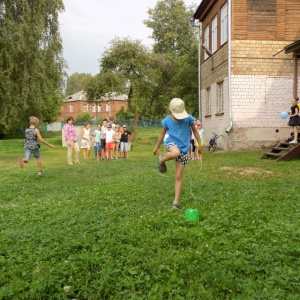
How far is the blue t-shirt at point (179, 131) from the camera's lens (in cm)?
661

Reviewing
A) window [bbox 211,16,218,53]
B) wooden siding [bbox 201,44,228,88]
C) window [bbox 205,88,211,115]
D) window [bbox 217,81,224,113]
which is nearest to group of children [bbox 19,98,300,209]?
window [bbox 217,81,224,113]

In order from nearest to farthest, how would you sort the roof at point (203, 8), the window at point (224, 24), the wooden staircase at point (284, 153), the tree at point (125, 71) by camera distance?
the wooden staircase at point (284, 153)
the window at point (224, 24)
the roof at point (203, 8)
the tree at point (125, 71)

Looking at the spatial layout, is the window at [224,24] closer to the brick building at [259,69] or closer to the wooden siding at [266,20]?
the brick building at [259,69]

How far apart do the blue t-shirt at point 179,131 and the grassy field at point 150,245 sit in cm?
108

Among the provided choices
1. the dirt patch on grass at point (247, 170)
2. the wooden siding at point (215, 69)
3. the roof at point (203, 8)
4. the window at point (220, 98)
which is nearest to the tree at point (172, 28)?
the roof at point (203, 8)

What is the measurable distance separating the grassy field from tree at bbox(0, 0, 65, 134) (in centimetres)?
1461

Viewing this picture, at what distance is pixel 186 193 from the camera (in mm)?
8039

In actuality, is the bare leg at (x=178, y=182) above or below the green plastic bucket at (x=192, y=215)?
above

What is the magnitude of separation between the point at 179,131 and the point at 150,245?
2.48m

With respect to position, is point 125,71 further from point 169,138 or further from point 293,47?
point 169,138

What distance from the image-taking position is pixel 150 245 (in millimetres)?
4664

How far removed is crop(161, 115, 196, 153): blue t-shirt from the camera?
Result: 6609 millimetres

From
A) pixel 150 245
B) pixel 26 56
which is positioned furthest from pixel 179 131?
pixel 26 56

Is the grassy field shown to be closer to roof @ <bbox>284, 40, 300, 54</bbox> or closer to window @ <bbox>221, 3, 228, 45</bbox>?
roof @ <bbox>284, 40, 300, 54</bbox>
